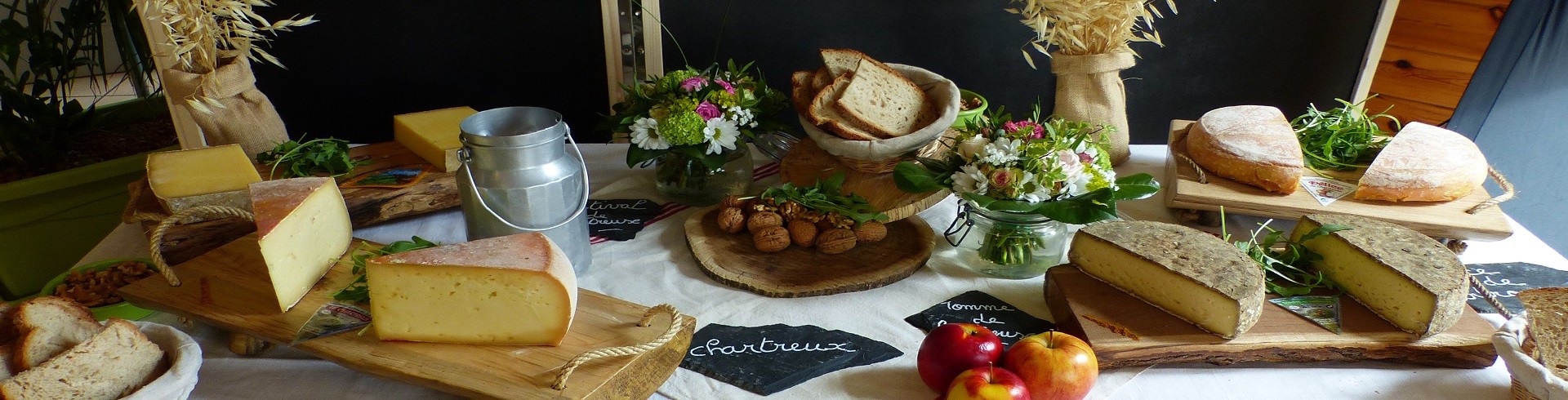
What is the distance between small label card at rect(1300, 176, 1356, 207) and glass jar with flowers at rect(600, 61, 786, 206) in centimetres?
111

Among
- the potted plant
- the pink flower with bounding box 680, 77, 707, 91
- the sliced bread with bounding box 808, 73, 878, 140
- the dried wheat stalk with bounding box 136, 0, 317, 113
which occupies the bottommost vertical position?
the potted plant

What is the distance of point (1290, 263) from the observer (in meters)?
1.36

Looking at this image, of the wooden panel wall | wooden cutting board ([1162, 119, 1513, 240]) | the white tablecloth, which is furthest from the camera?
the wooden panel wall

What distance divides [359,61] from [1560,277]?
2784 mm

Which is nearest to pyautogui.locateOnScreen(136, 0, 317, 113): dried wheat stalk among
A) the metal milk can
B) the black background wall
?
the black background wall

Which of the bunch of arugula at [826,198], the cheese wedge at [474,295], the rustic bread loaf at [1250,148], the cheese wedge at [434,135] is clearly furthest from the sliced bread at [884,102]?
the cheese wedge at [434,135]

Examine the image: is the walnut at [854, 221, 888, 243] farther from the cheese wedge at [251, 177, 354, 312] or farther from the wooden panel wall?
the wooden panel wall

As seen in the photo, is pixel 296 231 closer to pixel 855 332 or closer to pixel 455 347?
pixel 455 347

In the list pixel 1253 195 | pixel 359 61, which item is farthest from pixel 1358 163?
pixel 359 61

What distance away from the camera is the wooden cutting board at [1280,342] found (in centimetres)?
118

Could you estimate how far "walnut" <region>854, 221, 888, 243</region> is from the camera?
1.55 m

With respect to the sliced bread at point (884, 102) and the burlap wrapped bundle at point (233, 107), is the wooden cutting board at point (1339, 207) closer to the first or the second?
the sliced bread at point (884, 102)

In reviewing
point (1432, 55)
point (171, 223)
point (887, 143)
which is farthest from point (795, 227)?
point (1432, 55)

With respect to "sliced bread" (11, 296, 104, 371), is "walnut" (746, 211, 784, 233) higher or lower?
lower
